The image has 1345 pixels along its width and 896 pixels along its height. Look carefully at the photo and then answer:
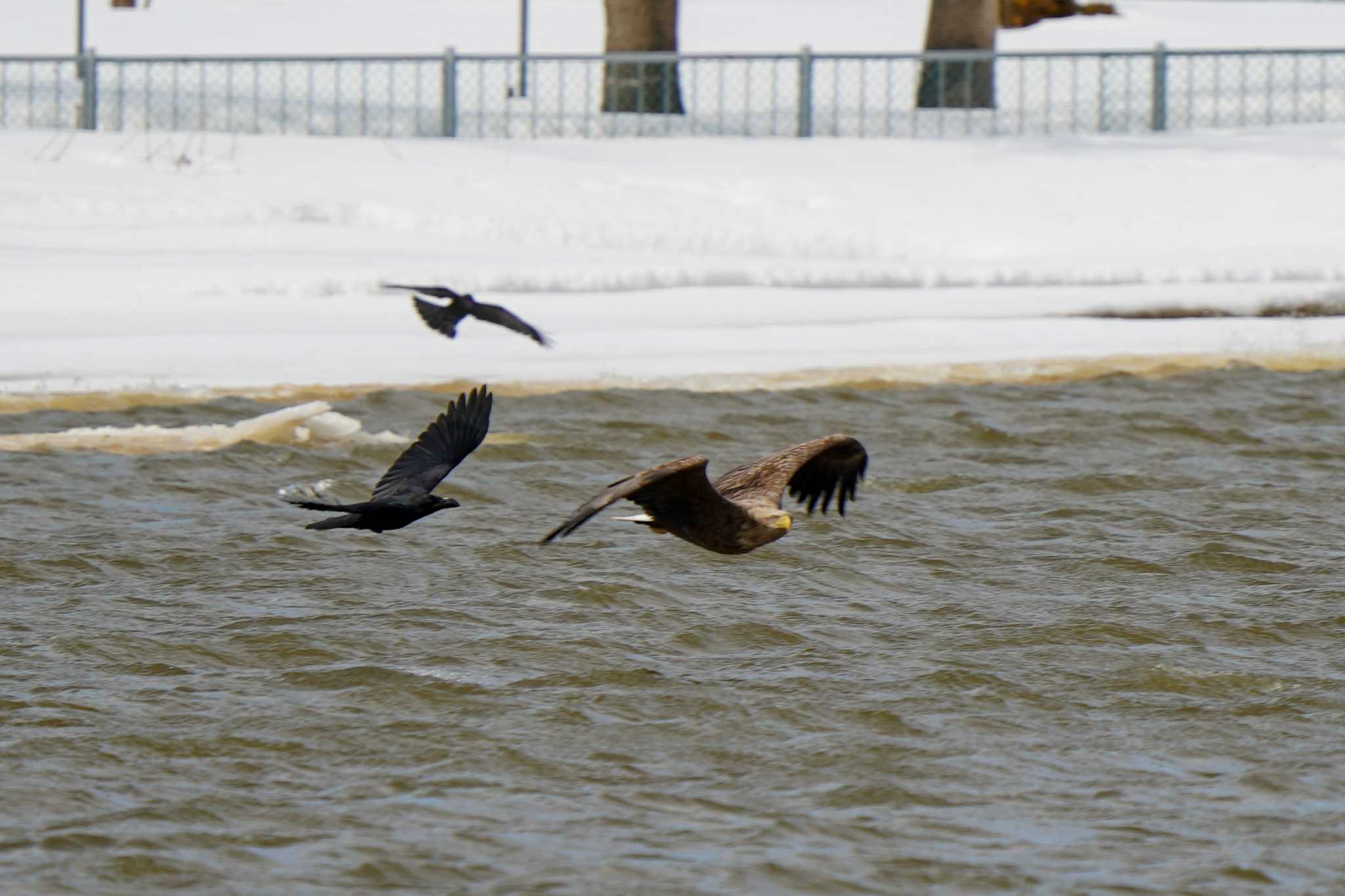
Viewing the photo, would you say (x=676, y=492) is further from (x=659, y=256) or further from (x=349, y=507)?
(x=659, y=256)

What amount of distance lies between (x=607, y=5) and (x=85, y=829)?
15677 millimetres

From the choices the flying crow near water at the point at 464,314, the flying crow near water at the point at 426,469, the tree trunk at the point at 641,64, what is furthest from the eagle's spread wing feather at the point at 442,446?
the tree trunk at the point at 641,64

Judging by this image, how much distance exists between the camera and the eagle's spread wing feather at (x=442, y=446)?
666 centimetres

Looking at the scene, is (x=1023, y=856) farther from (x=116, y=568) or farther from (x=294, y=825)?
(x=116, y=568)

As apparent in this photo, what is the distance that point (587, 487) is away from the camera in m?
9.65

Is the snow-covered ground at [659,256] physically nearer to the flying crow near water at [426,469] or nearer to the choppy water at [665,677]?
the choppy water at [665,677]

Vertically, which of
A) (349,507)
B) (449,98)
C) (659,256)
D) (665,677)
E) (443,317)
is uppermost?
(449,98)

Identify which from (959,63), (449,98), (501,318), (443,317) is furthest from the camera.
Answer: (959,63)

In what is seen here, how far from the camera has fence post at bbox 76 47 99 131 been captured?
686 inches

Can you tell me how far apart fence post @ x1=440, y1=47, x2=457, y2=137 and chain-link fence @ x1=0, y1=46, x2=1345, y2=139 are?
0.02m

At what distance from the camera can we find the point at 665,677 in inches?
263

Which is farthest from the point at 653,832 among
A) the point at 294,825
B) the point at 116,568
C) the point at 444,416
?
the point at 116,568

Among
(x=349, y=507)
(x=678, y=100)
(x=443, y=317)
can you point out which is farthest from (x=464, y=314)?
(x=678, y=100)

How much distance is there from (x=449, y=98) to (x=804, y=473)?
1135 cm
